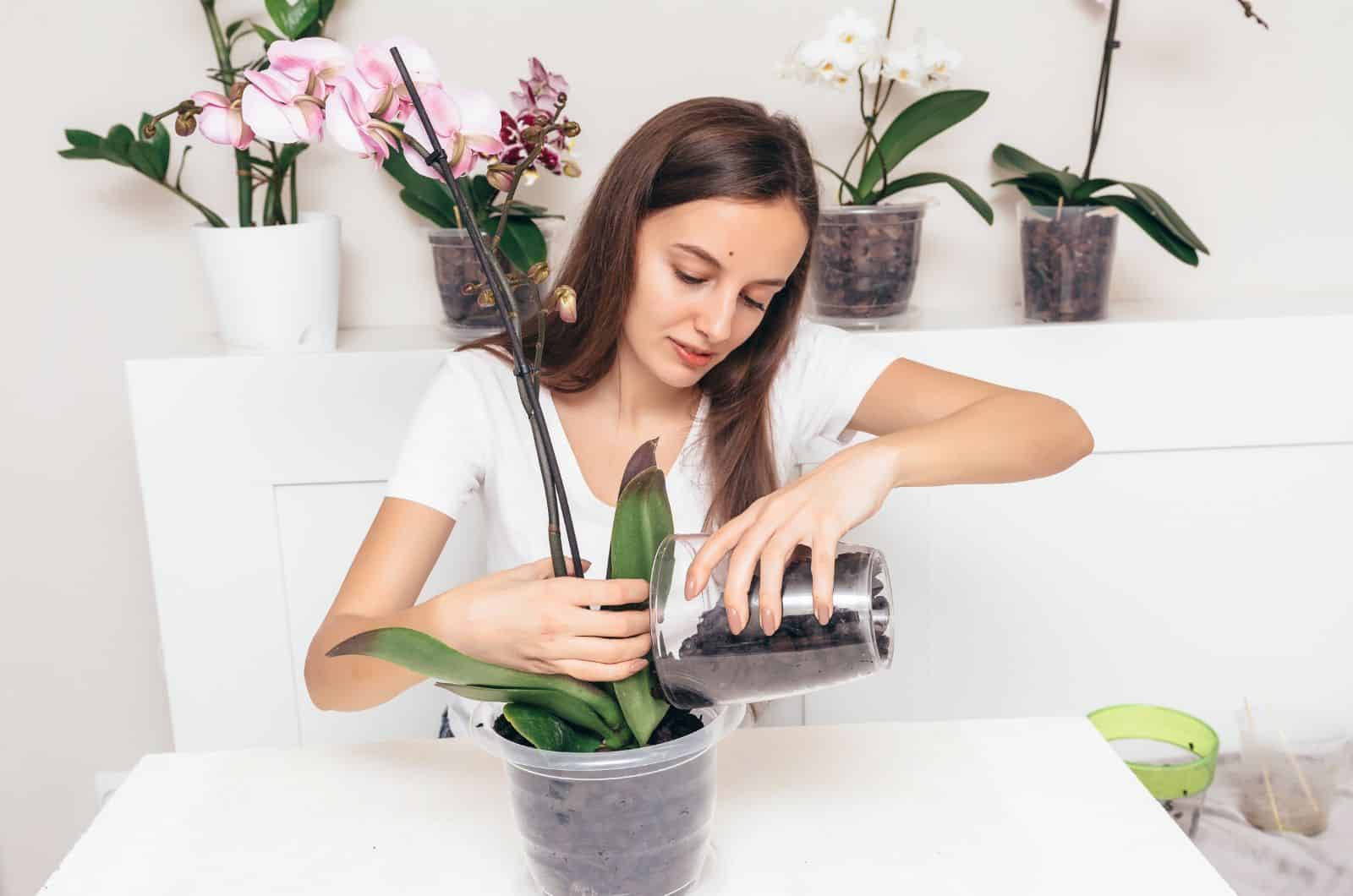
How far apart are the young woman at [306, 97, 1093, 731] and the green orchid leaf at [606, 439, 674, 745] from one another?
21 mm

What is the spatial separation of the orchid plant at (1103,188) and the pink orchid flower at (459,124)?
0.88m

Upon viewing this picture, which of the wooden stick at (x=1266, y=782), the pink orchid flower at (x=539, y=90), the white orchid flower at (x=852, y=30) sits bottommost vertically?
the wooden stick at (x=1266, y=782)

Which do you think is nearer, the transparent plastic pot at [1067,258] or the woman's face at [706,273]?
the woman's face at [706,273]

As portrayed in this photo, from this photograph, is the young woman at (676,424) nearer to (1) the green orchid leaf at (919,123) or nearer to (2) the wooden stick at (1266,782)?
(1) the green orchid leaf at (919,123)

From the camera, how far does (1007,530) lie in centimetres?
143

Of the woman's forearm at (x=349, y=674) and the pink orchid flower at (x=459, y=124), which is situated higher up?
the pink orchid flower at (x=459, y=124)

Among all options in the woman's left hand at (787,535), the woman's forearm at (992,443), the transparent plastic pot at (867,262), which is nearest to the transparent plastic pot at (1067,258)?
the transparent plastic pot at (867,262)

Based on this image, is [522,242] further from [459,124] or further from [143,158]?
[459,124]

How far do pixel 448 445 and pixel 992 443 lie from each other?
1.55 feet

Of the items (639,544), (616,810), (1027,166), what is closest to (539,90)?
(1027,166)

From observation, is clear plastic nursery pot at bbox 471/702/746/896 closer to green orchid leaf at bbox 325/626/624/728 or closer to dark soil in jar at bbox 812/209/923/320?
green orchid leaf at bbox 325/626/624/728

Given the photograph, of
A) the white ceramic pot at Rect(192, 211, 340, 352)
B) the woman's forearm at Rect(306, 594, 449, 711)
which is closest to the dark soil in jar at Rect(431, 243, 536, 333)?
the white ceramic pot at Rect(192, 211, 340, 352)

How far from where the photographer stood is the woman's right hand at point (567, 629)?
0.60 metres

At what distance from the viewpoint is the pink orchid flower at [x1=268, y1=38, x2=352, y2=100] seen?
1.84 ft
